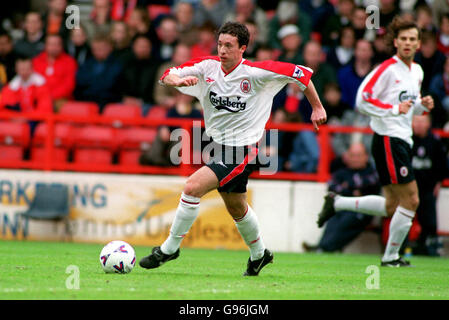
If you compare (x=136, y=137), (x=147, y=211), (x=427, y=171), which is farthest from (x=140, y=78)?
(x=427, y=171)

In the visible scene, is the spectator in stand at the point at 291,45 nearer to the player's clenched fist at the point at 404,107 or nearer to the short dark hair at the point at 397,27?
the short dark hair at the point at 397,27

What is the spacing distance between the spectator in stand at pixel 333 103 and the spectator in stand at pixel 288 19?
2.02 metres

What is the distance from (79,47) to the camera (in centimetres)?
1545

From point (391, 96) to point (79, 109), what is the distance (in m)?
6.11

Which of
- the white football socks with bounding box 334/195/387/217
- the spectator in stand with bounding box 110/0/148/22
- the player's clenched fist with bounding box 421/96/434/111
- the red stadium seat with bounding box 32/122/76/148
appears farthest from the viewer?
the spectator in stand with bounding box 110/0/148/22

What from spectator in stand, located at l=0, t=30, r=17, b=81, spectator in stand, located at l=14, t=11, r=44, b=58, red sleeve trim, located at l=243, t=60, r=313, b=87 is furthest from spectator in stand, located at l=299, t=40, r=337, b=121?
red sleeve trim, located at l=243, t=60, r=313, b=87

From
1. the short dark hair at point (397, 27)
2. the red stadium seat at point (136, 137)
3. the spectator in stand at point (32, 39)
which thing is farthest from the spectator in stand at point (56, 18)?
the short dark hair at point (397, 27)

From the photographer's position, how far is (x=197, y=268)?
8703 mm

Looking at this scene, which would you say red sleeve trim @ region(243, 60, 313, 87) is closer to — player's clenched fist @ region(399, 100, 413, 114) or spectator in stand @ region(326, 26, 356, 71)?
player's clenched fist @ region(399, 100, 413, 114)

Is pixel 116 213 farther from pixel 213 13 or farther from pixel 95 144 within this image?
pixel 213 13

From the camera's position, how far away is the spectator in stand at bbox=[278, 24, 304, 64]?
14.2 meters

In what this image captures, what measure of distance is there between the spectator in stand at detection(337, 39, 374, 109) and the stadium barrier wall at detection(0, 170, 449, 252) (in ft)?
6.10

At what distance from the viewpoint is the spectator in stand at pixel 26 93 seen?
551 inches
